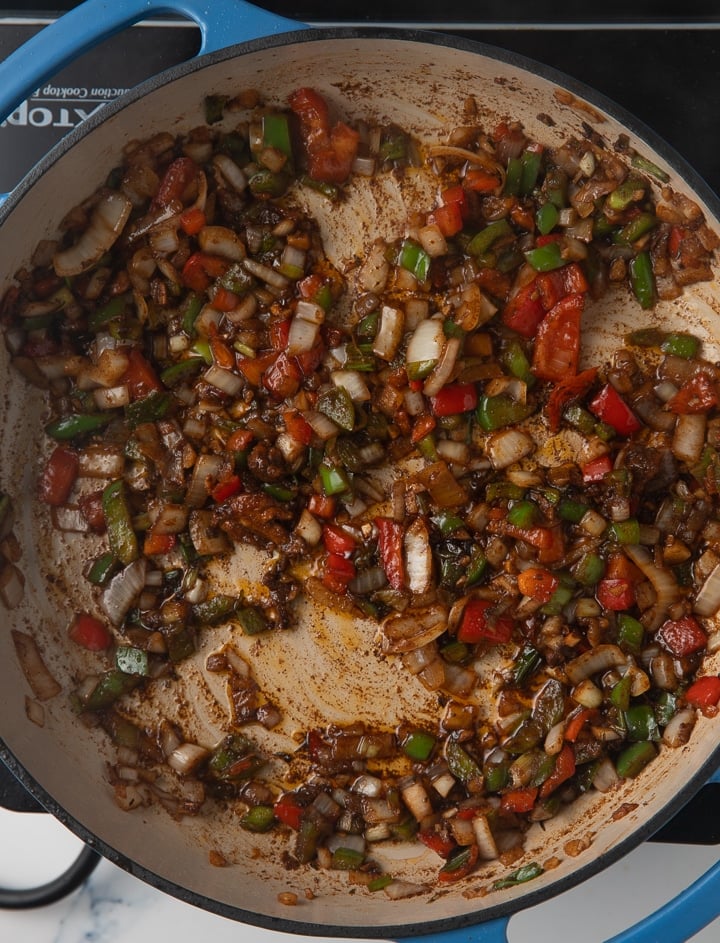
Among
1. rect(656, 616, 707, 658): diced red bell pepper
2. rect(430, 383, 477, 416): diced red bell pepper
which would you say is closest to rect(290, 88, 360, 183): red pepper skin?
rect(430, 383, 477, 416): diced red bell pepper

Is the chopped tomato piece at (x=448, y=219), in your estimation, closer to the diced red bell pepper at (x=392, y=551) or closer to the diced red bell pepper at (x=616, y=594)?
the diced red bell pepper at (x=392, y=551)

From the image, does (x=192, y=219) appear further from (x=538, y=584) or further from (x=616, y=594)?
(x=616, y=594)

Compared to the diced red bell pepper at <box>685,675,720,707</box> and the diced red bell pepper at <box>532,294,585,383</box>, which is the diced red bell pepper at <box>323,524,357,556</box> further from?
the diced red bell pepper at <box>685,675,720,707</box>

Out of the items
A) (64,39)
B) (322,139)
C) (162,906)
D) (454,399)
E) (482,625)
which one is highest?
(64,39)

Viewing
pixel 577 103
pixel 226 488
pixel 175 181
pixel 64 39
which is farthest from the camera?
pixel 226 488

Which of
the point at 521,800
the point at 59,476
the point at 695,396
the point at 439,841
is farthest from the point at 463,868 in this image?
the point at 59,476
